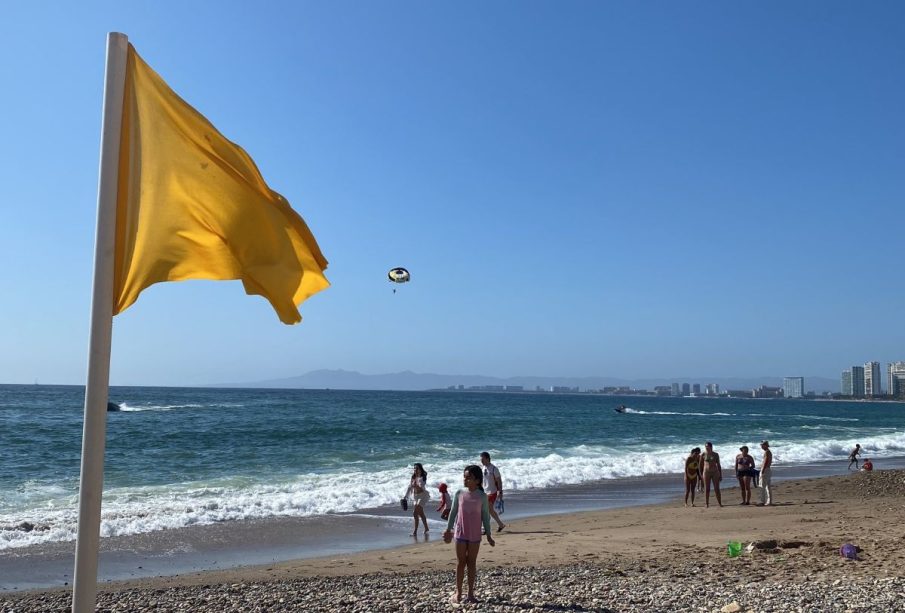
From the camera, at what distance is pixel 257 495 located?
2114 centimetres

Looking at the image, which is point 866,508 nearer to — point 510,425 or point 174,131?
point 174,131

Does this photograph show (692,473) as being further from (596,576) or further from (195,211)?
(195,211)

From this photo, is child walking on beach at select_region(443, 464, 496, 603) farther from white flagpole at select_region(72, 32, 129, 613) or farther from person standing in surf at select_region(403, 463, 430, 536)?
person standing in surf at select_region(403, 463, 430, 536)

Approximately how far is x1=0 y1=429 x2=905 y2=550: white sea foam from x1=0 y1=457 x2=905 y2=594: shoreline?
907mm

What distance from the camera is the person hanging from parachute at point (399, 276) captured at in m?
20.3

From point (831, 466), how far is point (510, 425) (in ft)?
103

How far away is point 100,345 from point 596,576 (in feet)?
27.7

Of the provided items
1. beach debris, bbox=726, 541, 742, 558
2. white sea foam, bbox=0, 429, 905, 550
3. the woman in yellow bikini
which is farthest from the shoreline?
beach debris, bbox=726, 541, 742, 558

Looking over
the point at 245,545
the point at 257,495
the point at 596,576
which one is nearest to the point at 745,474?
the point at 596,576

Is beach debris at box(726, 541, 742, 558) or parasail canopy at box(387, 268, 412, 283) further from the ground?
parasail canopy at box(387, 268, 412, 283)

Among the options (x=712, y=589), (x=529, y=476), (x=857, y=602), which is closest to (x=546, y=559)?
(x=712, y=589)

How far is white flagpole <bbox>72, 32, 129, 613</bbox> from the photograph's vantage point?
3.28 meters

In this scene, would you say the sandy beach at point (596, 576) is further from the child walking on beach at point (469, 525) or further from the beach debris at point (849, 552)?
the child walking on beach at point (469, 525)

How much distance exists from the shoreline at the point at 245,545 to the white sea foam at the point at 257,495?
0.91 metres
